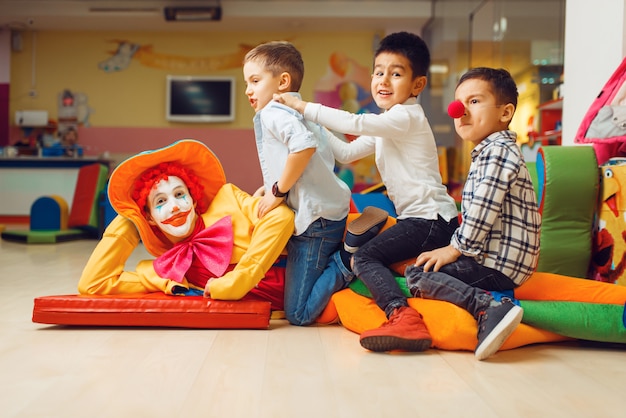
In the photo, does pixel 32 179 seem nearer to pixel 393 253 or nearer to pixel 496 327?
pixel 393 253

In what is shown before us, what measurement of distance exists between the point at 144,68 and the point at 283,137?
23.1 feet

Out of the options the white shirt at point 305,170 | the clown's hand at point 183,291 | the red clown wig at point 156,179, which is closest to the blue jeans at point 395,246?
the white shirt at point 305,170

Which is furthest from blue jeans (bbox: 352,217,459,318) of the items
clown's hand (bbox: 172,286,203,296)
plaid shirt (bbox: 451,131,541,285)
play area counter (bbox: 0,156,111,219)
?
play area counter (bbox: 0,156,111,219)

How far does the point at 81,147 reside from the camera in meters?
8.31

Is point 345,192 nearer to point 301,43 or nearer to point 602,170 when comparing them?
point 602,170

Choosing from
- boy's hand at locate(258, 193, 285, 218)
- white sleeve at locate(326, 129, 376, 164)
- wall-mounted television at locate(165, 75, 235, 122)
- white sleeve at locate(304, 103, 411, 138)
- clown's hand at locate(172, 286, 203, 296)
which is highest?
wall-mounted television at locate(165, 75, 235, 122)

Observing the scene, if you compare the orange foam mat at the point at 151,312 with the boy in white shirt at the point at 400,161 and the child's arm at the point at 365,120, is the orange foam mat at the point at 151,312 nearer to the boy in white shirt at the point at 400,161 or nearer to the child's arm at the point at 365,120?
the boy in white shirt at the point at 400,161

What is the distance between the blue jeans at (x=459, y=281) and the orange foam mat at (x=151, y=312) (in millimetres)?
510

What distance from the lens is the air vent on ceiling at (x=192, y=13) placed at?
760 centimetres

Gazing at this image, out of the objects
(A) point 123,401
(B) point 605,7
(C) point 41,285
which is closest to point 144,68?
(C) point 41,285

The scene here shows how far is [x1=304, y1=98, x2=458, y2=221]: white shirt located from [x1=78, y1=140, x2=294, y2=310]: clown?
13.6 inches

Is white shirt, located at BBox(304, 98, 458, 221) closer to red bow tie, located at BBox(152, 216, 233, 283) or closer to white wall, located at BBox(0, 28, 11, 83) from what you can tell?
red bow tie, located at BBox(152, 216, 233, 283)

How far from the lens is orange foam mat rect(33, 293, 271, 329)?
200cm

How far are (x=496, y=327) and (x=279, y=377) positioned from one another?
587mm
